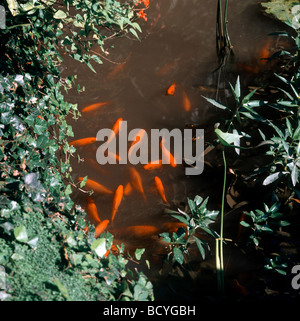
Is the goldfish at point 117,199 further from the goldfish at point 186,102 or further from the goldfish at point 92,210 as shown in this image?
the goldfish at point 186,102

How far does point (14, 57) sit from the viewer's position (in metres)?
2.03

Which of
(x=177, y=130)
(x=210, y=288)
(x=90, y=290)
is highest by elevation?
(x=177, y=130)

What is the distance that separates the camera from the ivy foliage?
1368mm

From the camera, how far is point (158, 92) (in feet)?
10.1

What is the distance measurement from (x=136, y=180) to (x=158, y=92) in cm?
89

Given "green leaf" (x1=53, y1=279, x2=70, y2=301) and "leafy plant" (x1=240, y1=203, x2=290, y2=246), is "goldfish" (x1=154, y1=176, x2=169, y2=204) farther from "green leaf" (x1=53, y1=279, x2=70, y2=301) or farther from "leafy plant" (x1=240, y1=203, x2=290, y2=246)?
"green leaf" (x1=53, y1=279, x2=70, y2=301)

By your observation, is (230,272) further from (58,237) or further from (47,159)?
(47,159)

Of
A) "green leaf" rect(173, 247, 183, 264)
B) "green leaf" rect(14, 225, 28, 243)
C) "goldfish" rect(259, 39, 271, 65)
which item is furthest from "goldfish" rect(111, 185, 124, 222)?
"goldfish" rect(259, 39, 271, 65)

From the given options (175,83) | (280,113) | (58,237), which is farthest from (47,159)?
(280,113)

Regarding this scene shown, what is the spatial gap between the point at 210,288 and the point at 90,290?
99 centimetres

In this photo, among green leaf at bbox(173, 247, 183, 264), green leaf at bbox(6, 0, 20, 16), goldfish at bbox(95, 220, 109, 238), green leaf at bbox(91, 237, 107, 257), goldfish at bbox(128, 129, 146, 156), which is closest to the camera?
green leaf at bbox(91, 237, 107, 257)

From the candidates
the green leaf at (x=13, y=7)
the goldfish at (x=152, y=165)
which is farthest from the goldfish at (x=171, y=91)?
the green leaf at (x=13, y=7)

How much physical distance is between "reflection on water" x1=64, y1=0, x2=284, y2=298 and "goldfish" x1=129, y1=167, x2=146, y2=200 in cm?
2

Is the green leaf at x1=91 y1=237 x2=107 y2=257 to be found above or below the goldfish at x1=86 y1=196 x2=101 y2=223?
below
